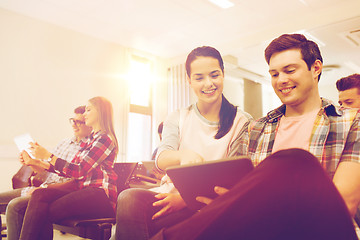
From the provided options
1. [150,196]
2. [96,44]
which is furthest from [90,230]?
[96,44]

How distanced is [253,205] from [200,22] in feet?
13.3

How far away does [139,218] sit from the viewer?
1.22 meters

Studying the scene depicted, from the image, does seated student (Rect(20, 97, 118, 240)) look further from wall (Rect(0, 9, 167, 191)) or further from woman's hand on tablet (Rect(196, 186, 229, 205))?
wall (Rect(0, 9, 167, 191))

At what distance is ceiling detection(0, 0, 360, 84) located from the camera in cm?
387

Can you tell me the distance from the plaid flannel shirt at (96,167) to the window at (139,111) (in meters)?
3.09

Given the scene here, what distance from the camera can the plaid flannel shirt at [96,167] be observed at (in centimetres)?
185

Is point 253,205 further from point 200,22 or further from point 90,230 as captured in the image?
point 200,22

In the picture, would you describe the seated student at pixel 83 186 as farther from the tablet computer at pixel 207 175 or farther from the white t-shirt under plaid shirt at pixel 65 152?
the tablet computer at pixel 207 175

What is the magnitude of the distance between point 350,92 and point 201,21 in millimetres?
2631

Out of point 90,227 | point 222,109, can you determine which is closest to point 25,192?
point 90,227

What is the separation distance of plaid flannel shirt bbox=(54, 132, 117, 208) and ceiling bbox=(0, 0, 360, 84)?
7.97 feet

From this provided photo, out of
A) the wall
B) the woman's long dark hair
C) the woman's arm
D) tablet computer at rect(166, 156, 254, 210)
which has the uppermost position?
the wall

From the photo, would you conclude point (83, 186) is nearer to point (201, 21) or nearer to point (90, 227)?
point (90, 227)

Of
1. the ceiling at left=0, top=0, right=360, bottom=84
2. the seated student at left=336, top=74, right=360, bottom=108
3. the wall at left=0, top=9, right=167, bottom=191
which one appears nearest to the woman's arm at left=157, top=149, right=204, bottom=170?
the seated student at left=336, top=74, right=360, bottom=108
